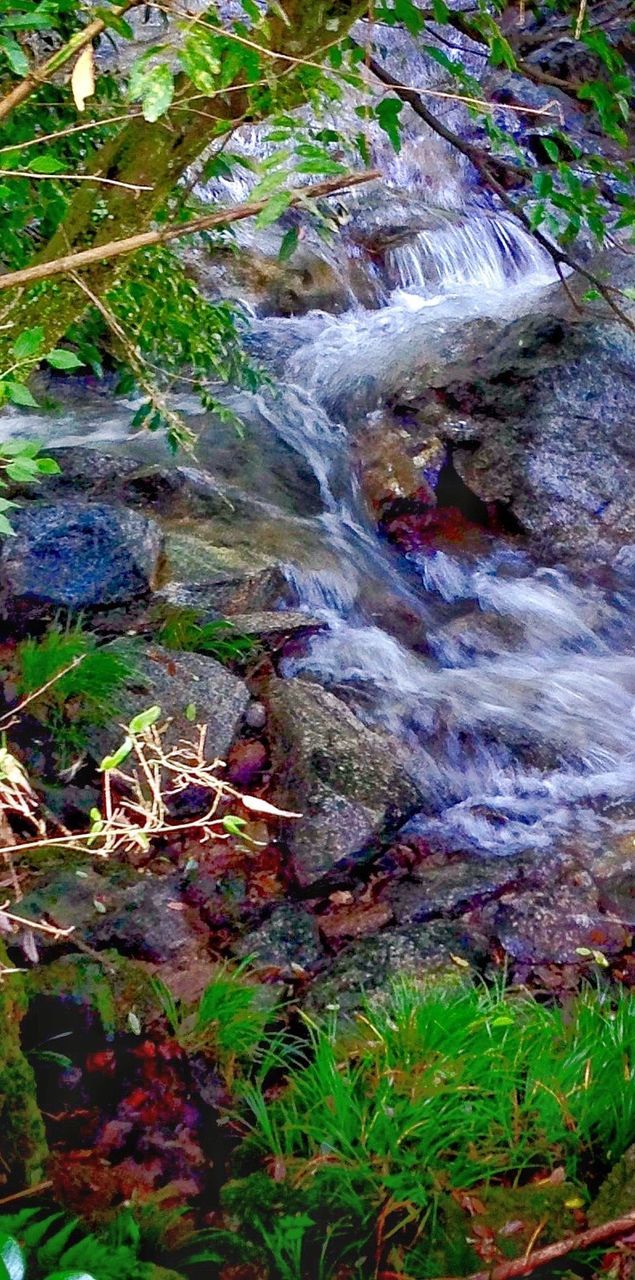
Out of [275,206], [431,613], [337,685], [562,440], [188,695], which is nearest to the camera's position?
[275,206]

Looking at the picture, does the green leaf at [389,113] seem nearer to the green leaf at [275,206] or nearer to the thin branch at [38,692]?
the green leaf at [275,206]

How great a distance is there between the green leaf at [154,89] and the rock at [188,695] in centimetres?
258

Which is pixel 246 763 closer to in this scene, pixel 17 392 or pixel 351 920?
pixel 351 920

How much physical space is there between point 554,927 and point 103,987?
1.71 metres

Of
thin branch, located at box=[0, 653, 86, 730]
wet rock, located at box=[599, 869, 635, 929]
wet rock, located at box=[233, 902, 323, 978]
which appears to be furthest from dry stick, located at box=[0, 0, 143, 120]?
wet rock, located at box=[599, 869, 635, 929]

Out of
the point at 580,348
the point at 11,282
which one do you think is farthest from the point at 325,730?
the point at 580,348

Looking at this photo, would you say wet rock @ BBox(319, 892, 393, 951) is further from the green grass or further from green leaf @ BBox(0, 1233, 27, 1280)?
green leaf @ BBox(0, 1233, 27, 1280)

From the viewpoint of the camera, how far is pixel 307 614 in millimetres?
5113

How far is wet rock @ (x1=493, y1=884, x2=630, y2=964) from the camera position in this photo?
11.4 ft

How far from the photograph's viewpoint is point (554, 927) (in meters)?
3.54

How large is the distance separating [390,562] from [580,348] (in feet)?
8.27

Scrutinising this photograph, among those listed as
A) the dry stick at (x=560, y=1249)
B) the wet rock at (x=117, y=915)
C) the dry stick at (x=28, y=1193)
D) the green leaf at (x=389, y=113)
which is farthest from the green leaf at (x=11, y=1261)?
the green leaf at (x=389, y=113)

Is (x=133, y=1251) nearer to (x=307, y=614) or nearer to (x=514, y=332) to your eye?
(x=307, y=614)

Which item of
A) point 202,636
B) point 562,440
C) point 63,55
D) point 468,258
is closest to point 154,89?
point 63,55
